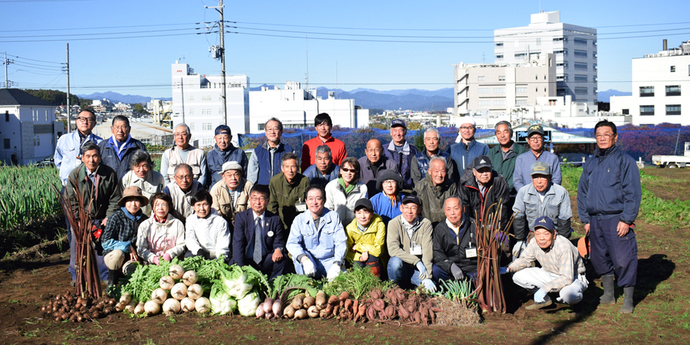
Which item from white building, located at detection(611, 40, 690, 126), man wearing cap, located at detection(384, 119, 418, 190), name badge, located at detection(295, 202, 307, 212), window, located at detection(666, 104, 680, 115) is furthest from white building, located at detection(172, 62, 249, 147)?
name badge, located at detection(295, 202, 307, 212)

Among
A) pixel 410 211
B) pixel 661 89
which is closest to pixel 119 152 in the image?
pixel 410 211

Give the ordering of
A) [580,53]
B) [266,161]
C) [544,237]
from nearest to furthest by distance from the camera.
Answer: [544,237], [266,161], [580,53]

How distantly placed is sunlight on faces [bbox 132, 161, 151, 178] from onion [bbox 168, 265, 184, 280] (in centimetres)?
160

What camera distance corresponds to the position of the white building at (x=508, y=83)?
86750 millimetres

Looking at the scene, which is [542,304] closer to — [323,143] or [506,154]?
[506,154]

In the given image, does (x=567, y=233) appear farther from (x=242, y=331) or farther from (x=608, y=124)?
(x=242, y=331)

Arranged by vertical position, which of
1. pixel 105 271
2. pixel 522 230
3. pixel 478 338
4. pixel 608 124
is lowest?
pixel 478 338

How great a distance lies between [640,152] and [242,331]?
28.0m

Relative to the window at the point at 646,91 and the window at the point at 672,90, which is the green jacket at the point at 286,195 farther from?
the window at the point at 672,90

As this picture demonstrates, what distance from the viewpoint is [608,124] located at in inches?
222

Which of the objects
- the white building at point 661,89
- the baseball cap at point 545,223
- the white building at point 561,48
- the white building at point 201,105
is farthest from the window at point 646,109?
the baseball cap at point 545,223

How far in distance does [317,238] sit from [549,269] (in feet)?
8.19

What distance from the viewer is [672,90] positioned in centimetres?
5697

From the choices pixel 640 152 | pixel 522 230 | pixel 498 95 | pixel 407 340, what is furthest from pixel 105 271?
pixel 498 95
